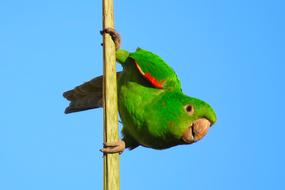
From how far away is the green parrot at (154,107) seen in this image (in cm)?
384

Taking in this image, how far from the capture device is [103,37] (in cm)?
310

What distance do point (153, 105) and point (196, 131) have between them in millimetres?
517

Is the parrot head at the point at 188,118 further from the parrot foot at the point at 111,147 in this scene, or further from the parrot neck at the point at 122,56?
the parrot foot at the point at 111,147

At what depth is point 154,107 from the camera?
406cm

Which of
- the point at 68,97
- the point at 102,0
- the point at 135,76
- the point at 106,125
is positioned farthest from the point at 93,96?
the point at 106,125

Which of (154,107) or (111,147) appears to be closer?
(111,147)

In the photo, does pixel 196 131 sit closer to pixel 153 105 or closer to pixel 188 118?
pixel 188 118

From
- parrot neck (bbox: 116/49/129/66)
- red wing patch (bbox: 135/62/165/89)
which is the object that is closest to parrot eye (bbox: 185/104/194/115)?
red wing patch (bbox: 135/62/165/89)

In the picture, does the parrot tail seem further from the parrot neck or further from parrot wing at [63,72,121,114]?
the parrot neck

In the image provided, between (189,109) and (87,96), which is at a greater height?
(87,96)

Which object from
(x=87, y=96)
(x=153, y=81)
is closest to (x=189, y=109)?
(x=153, y=81)

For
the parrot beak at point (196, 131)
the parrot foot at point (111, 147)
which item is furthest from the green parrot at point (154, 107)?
the parrot foot at point (111, 147)

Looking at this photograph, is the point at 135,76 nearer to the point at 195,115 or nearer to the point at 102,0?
the point at 195,115

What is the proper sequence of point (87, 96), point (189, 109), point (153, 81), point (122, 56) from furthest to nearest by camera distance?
1. point (87, 96)
2. point (122, 56)
3. point (153, 81)
4. point (189, 109)
